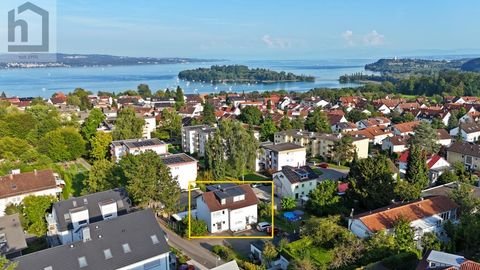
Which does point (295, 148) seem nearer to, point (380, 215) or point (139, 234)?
point (380, 215)

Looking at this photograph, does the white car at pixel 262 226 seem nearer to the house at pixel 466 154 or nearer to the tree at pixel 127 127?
the tree at pixel 127 127

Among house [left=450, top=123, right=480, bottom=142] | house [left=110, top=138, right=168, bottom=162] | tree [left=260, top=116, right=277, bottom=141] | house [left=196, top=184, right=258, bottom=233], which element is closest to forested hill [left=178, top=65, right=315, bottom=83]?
house [left=450, top=123, right=480, bottom=142]

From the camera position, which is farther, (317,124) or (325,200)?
(317,124)

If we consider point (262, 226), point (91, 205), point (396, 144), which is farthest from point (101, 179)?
point (396, 144)

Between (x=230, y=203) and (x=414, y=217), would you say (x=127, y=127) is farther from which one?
(x=414, y=217)

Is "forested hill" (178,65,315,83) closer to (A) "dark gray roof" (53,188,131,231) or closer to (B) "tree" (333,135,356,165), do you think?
(B) "tree" (333,135,356,165)

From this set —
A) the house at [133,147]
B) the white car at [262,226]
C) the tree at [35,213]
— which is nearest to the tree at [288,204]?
the white car at [262,226]
